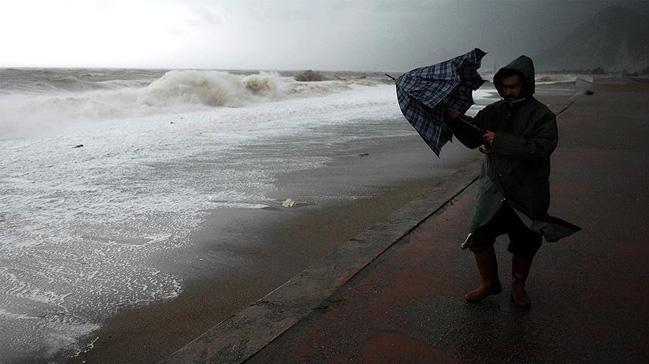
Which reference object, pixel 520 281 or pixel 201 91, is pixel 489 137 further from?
pixel 201 91

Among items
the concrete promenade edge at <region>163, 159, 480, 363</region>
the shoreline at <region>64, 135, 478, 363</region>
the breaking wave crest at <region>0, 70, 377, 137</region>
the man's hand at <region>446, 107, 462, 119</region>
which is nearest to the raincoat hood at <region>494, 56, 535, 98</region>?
the man's hand at <region>446, 107, 462, 119</region>

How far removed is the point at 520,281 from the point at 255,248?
7.37 feet

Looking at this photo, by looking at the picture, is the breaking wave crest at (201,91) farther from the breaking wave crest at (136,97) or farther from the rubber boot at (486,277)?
the rubber boot at (486,277)

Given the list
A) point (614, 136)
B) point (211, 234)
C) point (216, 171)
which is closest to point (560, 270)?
point (211, 234)

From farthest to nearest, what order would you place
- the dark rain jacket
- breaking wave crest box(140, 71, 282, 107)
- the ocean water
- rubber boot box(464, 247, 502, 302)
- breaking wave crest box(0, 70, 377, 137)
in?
breaking wave crest box(140, 71, 282, 107), breaking wave crest box(0, 70, 377, 137), the ocean water, rubber boot box(464, 247, 502, 302), the dark rain jacket

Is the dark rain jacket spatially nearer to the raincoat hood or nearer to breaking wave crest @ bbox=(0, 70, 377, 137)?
the raincoat hood

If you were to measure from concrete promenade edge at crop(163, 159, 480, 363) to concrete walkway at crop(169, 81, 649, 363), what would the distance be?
0.01m

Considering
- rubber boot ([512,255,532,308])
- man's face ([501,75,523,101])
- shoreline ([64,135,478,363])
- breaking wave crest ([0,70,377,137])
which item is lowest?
shoreline ([64,135,478,363])

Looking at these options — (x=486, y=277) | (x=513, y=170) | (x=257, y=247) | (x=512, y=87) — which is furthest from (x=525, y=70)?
(x=257, y=247)

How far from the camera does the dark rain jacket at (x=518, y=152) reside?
2498mm

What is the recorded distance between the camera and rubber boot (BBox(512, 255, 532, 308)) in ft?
9.35

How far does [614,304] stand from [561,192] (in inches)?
115

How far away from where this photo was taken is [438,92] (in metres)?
2.61

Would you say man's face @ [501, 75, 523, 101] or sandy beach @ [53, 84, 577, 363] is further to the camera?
sandy beach @ [53, 84, 577, 363]
